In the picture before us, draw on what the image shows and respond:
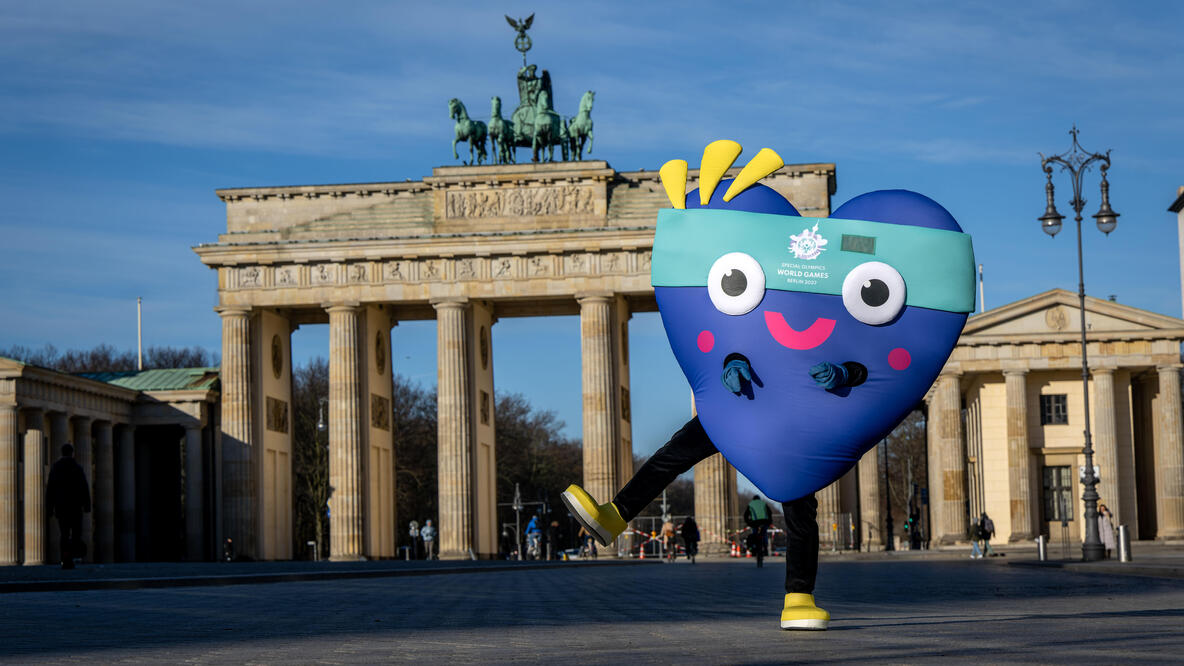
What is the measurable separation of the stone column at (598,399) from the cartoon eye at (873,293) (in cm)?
4839

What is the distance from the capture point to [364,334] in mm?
60844

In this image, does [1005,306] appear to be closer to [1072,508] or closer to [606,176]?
[1072,508]

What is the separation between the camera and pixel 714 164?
1012 centimetres

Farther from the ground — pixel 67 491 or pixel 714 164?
pixel 714 164

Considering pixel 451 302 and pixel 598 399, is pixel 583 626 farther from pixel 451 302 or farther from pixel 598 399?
pixel 451 302

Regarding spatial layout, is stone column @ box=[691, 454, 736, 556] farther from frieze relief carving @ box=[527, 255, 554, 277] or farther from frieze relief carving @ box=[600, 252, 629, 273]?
frieze relief carving @ box=[527, 255, 554, 277]

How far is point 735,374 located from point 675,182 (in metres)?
1.38

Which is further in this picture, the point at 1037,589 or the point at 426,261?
the point at 426,261

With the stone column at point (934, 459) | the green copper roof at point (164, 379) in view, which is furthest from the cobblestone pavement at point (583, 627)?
the green copper roof at point (164, 379)

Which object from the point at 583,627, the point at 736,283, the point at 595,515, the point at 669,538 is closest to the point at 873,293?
the point at 736,283

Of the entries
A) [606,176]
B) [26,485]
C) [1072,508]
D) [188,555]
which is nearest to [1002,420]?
[1072,508]

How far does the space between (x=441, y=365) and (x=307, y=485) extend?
878 inches

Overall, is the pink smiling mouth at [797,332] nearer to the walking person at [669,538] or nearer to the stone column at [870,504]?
the walking person at [669,538]

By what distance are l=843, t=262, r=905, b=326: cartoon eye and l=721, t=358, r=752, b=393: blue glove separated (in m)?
0.70
